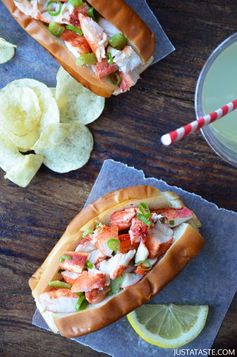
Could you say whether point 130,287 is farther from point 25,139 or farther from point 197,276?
point 25,139

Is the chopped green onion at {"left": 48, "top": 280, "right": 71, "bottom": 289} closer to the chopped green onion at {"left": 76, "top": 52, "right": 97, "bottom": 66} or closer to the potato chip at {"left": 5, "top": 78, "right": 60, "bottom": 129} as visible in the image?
the potato chip at {"left": 5, "top": 78, "right": 60, "bottom": 129}

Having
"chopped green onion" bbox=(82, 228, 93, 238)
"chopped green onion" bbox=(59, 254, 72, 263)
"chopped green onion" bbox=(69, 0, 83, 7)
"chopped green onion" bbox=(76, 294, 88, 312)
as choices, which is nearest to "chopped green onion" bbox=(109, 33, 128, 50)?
"chopped green onion" bbox=(69, 0, 83, 7)

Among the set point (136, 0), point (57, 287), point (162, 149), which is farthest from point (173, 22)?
point (57, 287)

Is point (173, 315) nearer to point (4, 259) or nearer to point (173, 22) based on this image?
point (4, 259)

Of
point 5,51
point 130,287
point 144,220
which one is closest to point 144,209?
point 144,220

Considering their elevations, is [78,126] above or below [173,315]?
above

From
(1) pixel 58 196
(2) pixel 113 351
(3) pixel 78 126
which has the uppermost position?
(3) pixel 78 126

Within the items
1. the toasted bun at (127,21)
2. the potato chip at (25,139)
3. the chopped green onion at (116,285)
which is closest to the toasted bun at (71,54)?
the toasted bun at (127,21)
